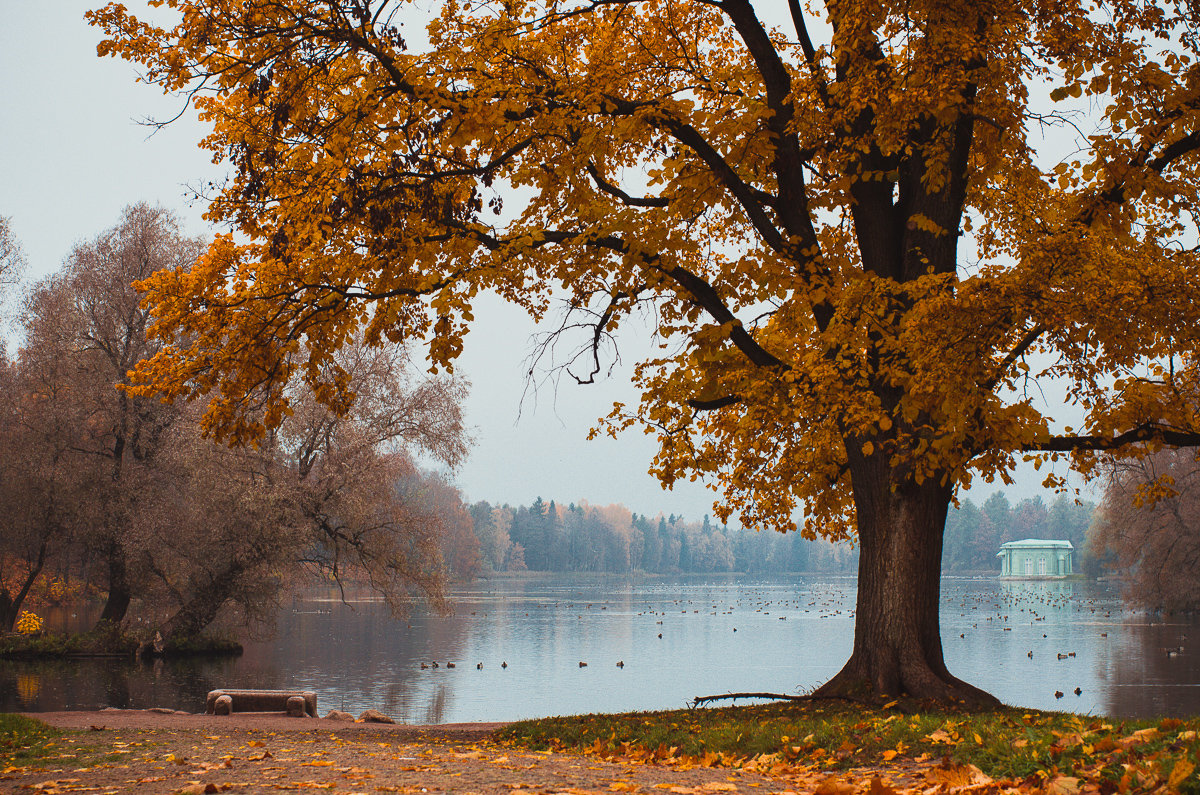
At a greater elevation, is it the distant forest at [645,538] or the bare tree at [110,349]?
the bare tree at [110,349]

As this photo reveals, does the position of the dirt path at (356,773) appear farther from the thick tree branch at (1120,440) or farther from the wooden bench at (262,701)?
the wooden bench at (262,701)

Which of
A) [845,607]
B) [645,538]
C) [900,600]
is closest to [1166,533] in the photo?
[845,607]

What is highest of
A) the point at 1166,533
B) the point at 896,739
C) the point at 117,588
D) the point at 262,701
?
the point at 1166,533

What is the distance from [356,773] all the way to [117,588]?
26770 millimetres

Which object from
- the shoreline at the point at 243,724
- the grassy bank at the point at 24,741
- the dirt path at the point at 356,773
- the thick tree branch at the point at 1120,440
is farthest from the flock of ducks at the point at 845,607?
the dirt path at the point at 356,773

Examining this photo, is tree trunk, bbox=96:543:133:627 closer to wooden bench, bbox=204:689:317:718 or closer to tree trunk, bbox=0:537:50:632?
tree trunk, bbox=0:537:50:632

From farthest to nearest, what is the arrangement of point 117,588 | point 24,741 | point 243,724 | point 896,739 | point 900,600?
point 117,588 → point 243,724 → point 900,600 → point 24,741 → point 896,739

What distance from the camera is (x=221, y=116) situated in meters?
10.2

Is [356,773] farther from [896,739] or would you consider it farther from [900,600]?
[900,600]

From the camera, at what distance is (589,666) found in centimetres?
2819

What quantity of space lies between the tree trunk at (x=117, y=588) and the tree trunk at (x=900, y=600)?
2482 cm

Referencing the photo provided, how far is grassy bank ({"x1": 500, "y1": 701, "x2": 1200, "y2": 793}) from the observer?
4668mm

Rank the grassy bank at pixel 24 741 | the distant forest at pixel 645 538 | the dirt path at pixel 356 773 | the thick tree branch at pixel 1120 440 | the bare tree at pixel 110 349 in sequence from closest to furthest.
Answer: the dirt path at pixel 356 773 → the grassy bank at pixel 24 741 → the thick tree branch at pixel 1120 440 → the bare tree at pixel 110 349 → the distant forest at pixel 645 538

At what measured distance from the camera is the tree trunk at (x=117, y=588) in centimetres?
2822
